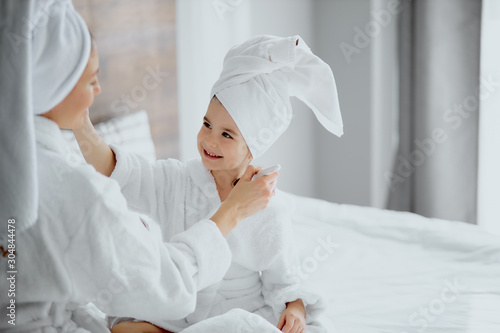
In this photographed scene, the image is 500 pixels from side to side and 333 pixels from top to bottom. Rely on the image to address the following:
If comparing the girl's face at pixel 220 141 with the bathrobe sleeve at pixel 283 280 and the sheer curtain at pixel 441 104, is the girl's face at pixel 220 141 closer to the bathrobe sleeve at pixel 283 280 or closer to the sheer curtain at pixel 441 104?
the bathrobe sleeve at pixel 283 280

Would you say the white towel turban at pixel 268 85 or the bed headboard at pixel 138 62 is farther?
the bed headboard at pixel 138 62

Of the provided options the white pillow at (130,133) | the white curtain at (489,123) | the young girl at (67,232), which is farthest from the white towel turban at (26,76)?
the white curtain at (489,123)

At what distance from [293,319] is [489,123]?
2.21 metres

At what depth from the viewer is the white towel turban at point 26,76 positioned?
95 cm

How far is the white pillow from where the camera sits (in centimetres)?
246

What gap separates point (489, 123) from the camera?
323 cm

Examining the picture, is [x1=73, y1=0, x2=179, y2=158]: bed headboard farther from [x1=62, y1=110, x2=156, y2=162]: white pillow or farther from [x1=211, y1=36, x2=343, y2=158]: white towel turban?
[x1=211, y1=36, x2=343, y2=158]: white towel turban

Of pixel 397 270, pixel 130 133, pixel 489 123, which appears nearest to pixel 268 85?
pixel 397 270

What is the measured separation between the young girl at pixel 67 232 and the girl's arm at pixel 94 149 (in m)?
0.28

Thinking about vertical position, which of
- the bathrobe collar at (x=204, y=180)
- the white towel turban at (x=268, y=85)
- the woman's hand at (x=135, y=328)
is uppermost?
the white towel turban at (x=268, y=85)

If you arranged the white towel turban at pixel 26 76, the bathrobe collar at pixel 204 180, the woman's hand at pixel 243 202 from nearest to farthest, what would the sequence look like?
the white towel turban at pixel 26 76
the woman's hand at pixel 243 202
the bathrobe collar at pixel 204 180

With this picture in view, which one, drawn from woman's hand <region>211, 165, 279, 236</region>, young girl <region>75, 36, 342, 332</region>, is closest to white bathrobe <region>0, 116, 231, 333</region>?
woman's hand <region>211, 165, 279, 236</region>

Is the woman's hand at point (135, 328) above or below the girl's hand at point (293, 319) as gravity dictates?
above

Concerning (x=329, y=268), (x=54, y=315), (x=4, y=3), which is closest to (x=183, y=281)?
(x=54, y=315)
